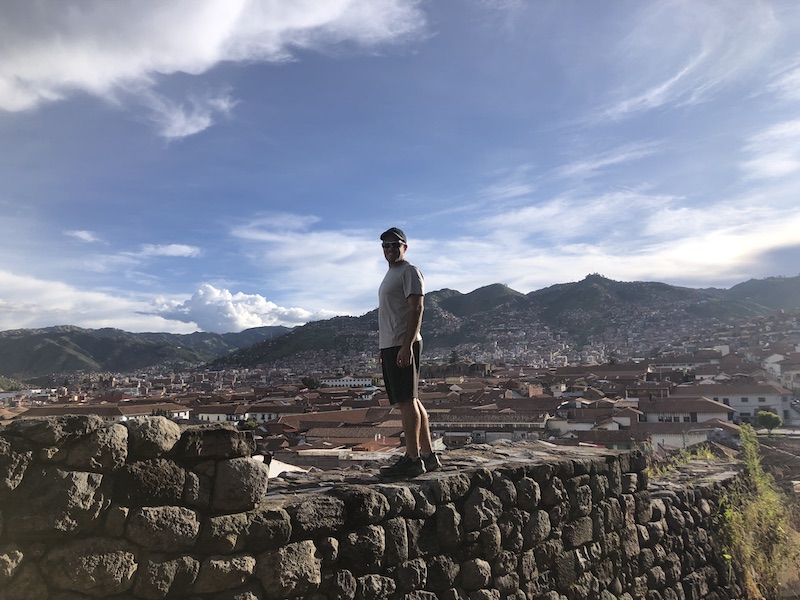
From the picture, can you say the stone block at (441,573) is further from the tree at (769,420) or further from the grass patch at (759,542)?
the tree at (769,420)

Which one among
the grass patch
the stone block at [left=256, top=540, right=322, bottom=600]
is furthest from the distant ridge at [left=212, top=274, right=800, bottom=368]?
the stone block at [left=256, top=540, right=322, bottom=600]

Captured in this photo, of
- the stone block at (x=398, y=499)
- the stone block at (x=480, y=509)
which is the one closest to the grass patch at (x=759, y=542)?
the stone block at (x=480, y=509)

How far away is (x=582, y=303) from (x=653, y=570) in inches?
6503

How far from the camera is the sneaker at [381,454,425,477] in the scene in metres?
3.86

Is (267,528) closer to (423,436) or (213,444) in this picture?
(213,444)

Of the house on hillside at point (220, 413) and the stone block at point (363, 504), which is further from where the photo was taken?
the house on hillside at point (220, 413)

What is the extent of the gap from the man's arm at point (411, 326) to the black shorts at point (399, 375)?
0.11 metres

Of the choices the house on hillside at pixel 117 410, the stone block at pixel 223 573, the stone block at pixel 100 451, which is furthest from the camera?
the house on hillside at pixel 117 410

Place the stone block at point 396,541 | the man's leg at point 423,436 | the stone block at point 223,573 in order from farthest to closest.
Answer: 1. the man's leg at point 423,436
2. the stone block at point 396,541
3. the stone block at point 223,573

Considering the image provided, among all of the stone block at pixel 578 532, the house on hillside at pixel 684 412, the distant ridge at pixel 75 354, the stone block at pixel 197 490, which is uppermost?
the distant ridge at pixel 75 354

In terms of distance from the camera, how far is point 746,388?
4572 cm

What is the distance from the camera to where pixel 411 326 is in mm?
3734

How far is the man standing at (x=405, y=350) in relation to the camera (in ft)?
12.4

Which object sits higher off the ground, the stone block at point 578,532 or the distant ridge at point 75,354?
the distant ridge at point 75,354
